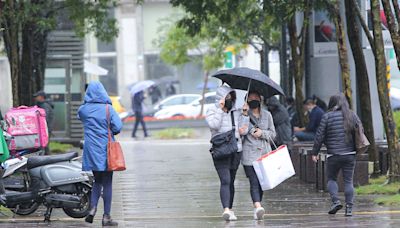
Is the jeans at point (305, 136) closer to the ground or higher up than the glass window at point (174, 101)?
higher up

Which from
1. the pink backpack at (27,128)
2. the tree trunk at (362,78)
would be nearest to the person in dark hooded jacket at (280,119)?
the tree trunk at (362,78)

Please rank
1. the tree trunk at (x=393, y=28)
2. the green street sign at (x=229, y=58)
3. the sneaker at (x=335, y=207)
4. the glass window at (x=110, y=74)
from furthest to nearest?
the glass window at (x=110, y=74) < the green street sign at (x=229, y=58) < the tree trunk at (x=393, y=28) < the sneaker at (x=335, y=207)

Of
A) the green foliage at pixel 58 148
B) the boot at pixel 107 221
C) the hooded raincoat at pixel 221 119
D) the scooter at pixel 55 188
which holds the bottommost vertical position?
the green foliage at pixel 58 148

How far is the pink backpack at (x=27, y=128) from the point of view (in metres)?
16.6

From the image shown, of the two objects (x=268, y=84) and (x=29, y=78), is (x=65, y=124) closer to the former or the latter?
(x=29, y=78)

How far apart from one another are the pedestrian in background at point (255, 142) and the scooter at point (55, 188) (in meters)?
2.22

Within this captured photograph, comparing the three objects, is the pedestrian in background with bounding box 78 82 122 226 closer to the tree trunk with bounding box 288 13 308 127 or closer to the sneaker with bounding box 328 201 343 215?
the sneaker with bounding box 328 201 343 215

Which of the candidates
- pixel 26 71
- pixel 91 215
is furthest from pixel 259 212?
pixel 26 71

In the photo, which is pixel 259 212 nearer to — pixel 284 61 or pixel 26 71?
pixel 26 71

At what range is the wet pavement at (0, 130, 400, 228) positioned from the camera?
43.9ft

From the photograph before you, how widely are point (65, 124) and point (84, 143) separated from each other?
67.2 feet

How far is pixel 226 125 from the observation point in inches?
525

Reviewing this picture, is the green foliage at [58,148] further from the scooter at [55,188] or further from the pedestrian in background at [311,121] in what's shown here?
the scooter at [55,188]

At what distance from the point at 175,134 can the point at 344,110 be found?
2420 cm
